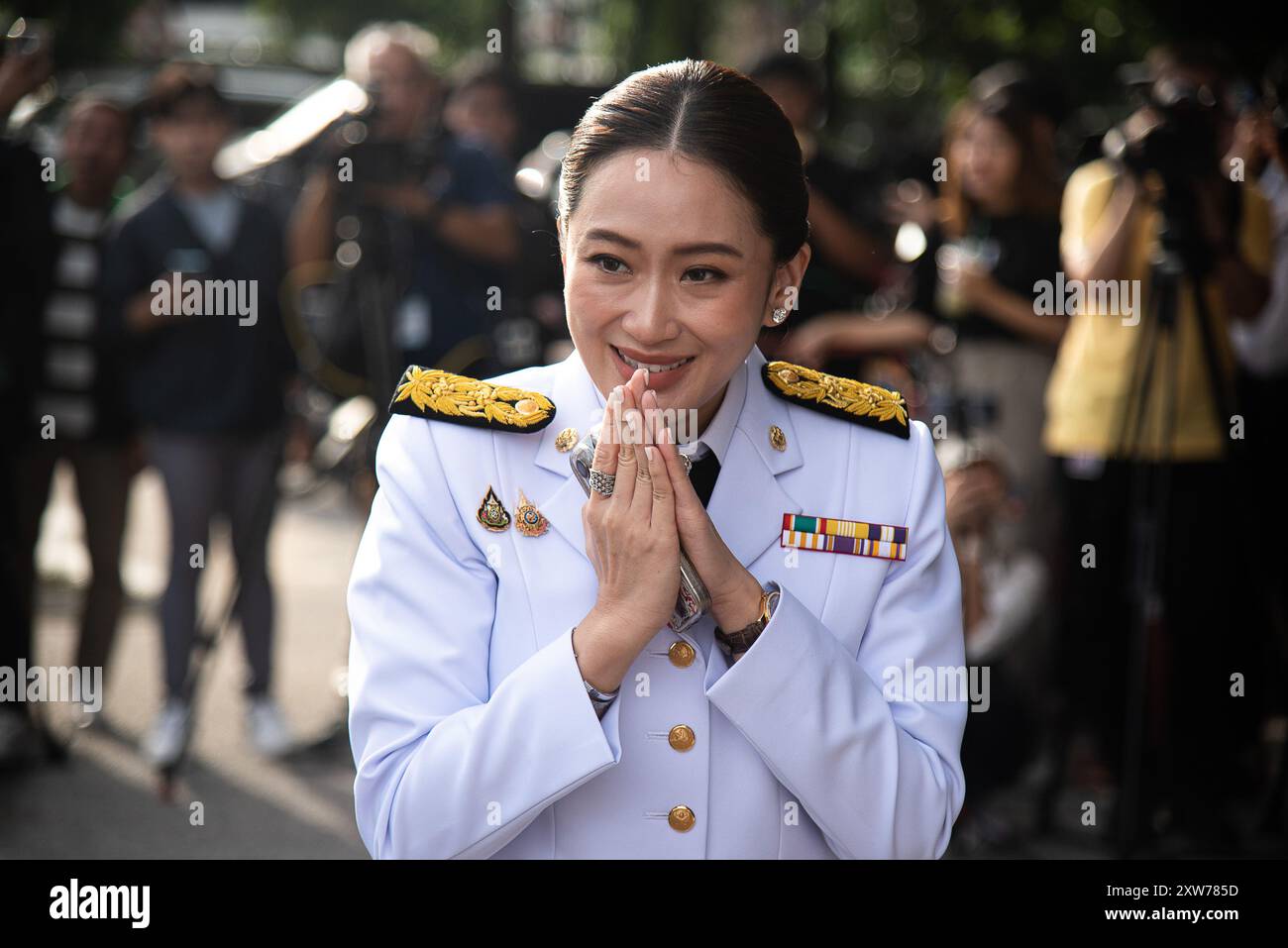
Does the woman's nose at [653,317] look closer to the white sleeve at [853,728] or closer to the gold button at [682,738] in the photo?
the white sleeve at [853,728]

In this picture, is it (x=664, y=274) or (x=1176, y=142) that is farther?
(x=1176, y=142)

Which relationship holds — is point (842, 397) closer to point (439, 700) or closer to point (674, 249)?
point (674, 249)

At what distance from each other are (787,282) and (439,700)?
0.70 m

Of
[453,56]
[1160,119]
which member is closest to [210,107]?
[1160,119]

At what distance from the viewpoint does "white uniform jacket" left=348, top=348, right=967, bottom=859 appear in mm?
1763

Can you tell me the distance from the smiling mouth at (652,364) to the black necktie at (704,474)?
174 millimetres

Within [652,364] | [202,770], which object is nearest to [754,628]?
[652,364]

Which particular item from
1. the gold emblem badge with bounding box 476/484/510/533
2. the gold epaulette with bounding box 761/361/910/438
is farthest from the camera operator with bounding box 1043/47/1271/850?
the gold emblem badge with bounding box 476/484/510/533

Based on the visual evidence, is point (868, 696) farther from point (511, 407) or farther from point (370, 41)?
point (370, 41)

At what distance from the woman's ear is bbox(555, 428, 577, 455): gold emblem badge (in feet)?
0.93

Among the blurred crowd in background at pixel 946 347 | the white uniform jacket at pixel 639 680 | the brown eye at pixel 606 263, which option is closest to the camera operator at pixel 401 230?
the blurred crowd in background at pixel 946 347

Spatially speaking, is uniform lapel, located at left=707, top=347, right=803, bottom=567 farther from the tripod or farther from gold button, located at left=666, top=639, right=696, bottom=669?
the tripod

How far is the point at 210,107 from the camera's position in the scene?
5.13m

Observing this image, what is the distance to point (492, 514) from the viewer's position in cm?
190
